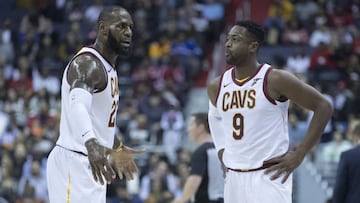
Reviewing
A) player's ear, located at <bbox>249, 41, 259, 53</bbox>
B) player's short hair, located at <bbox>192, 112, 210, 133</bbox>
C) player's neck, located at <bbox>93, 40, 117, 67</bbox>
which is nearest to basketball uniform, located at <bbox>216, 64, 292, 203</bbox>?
player's ear, located at <bbox>249, 41, 259, 53</bbox>

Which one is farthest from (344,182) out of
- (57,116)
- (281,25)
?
(281,25)

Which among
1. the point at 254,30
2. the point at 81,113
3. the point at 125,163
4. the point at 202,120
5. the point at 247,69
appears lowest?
the point at 202,120

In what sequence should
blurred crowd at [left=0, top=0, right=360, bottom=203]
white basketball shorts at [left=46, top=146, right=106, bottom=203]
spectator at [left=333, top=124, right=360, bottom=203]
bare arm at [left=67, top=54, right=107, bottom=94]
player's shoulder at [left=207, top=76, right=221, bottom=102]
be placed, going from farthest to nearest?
blurred crowd at [left=0, top=0, right=360, bottom=203], spectator at [left=333, top=124, right=360, bottom=203], player's shoulder at [left=207, top=76, right=221, bottom=102], white basketball shorts at [left=46, top=146, right=106, bottom=203], bare arm at [left=67, top=54, right=107, bottom=94]

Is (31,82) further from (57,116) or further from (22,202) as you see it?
(22,202)

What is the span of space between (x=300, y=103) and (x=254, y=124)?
0.41 metres

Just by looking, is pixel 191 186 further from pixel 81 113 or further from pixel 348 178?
pixel 81 113

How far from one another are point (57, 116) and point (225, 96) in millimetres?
11944

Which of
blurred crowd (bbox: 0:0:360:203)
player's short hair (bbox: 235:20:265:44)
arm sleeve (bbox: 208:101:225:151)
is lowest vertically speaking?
blurred crowd (bbox: 0:0:360:203)

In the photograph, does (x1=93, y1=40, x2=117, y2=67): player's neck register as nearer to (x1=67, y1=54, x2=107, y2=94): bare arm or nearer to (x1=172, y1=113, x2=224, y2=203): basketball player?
(x1=67, y1=54, x2=107, y2=94): bare arm

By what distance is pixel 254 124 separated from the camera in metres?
6.83

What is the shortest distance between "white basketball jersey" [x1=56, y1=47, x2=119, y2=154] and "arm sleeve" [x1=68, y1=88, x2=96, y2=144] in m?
0.36

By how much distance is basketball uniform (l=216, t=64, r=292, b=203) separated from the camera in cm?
678

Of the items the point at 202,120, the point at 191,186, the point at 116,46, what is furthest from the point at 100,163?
the point at 202,120

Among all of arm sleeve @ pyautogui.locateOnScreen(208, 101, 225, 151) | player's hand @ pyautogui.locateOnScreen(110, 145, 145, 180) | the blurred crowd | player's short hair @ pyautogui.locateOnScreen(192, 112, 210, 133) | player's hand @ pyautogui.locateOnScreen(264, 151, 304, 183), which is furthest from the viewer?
the blurred crowd
